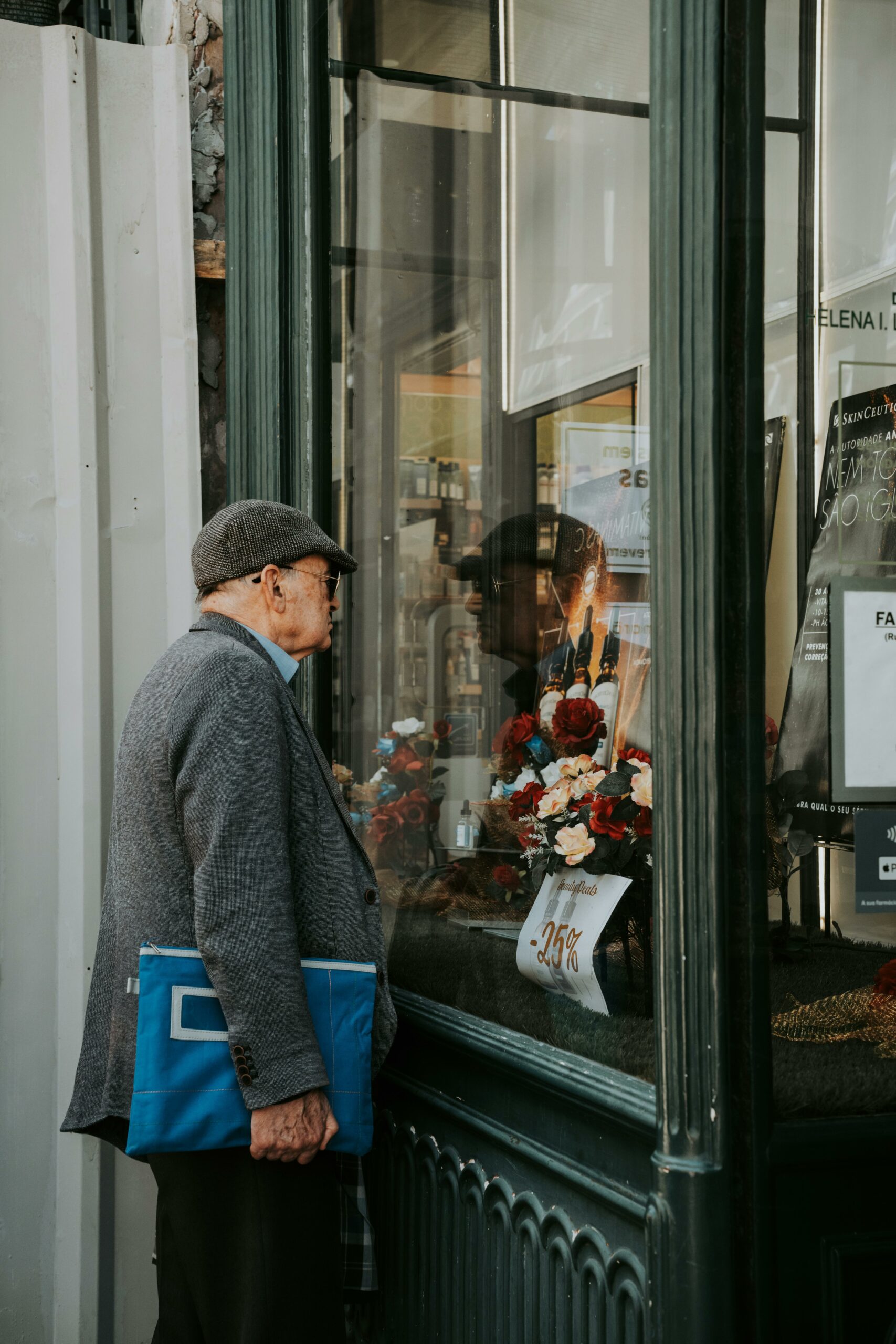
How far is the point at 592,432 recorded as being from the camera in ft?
9.00

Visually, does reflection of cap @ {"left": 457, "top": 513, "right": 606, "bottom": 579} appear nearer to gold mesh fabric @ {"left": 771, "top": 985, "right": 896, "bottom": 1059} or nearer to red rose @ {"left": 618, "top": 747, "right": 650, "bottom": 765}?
red rose @ {"left": 618, "top": 747, "right": 650, "bottom": 765}

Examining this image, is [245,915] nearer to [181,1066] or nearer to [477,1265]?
[181,1066]

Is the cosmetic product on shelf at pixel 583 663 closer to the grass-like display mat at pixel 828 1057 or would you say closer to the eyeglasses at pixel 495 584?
the eyeglasses at pixel 495 584

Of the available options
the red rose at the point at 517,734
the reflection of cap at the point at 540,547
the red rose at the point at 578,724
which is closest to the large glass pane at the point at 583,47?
the reflection of cap at the point at 540,547

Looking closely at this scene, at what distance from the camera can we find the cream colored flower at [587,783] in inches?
96.0

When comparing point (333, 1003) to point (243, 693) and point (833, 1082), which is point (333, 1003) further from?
point (833, 1082)

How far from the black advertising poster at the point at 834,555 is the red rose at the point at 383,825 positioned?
1.35 meters

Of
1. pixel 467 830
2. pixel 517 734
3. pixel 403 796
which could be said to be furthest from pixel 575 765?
pixel 403 796

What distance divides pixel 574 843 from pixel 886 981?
0.64 metres

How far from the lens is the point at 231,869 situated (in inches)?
80.5

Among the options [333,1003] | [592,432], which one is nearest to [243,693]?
[333,1003]

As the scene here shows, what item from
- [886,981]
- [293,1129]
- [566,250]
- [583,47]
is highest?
[583,47]

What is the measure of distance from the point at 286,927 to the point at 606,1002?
54 cm

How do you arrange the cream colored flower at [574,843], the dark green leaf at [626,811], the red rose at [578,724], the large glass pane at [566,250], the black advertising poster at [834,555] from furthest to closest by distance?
the large glass pane at [566,250] → the red rose at [578,724] → the cream colored flower at [574,843] → the dark green leaf at [626,811] → the black advertising poster at [834,555]
